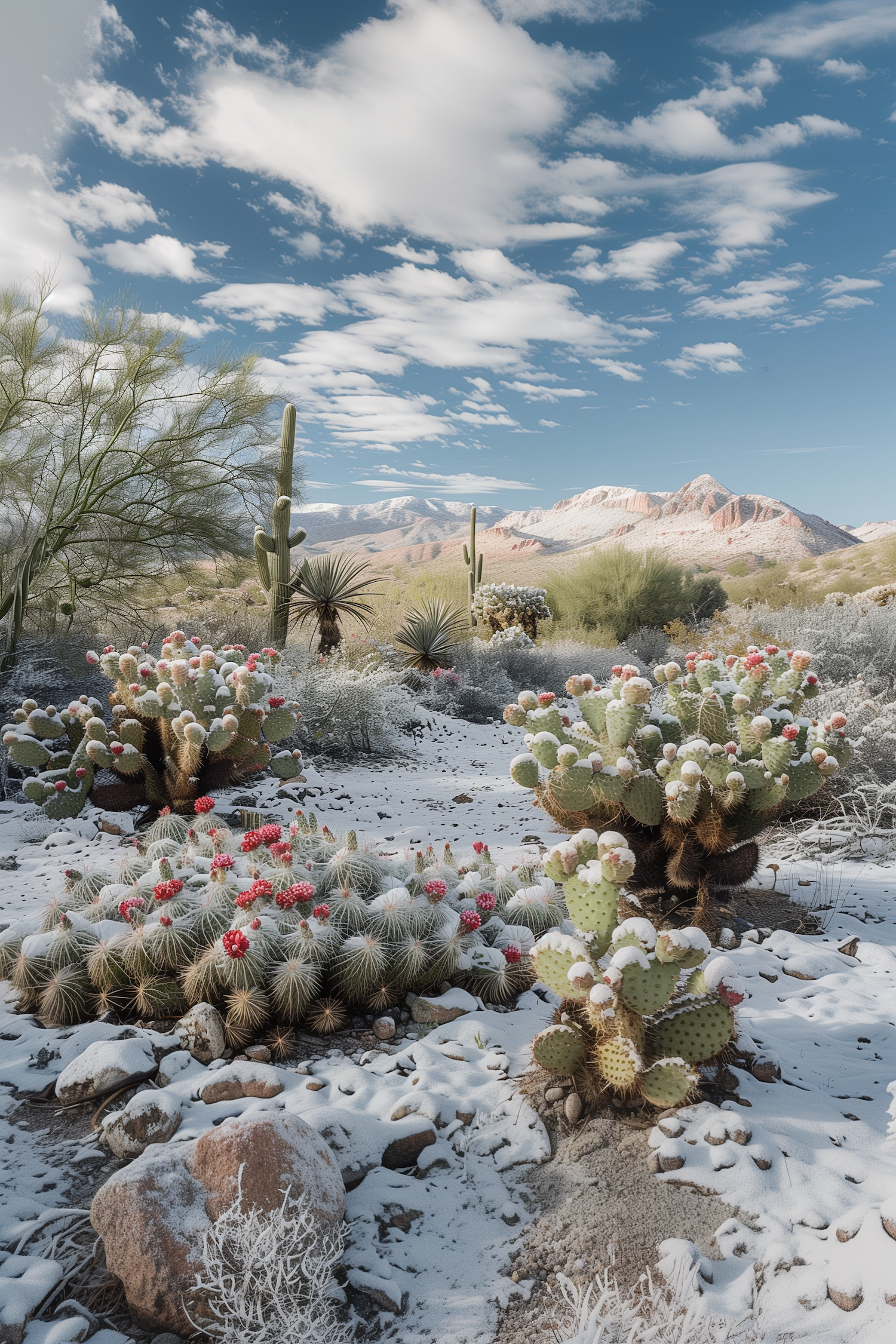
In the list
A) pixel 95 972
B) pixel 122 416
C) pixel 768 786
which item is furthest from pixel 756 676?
pixel 122 416

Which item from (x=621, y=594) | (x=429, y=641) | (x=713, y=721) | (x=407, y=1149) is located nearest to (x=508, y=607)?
(x=621, y=594)

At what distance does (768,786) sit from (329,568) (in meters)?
7.97

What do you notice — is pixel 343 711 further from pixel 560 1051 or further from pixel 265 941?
pixel 560 1051

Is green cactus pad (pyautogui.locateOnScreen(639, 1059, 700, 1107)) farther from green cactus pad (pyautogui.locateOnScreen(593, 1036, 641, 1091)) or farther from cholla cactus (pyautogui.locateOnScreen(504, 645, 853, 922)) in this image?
cholla cactus (pyautogui.locateOnScreen(504, 645, 853, 922))

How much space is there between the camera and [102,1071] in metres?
2.59

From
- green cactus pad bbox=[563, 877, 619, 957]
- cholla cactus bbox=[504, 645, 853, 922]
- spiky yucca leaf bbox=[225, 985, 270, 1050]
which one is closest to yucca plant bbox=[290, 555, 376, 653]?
cholla cactus bbox=[504, 645, 853, 922]

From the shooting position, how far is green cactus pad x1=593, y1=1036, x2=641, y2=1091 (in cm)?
240

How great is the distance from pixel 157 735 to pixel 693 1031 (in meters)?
4.43

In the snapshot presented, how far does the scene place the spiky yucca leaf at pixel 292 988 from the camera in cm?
300

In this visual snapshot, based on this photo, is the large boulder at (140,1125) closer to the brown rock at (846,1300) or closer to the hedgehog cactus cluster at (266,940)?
the hedgehog cactus cluster at (266,940)

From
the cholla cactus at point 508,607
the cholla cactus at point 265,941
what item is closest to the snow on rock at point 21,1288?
the cholla cactus at point 265,941

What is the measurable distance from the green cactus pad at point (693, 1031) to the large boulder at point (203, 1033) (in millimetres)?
1584

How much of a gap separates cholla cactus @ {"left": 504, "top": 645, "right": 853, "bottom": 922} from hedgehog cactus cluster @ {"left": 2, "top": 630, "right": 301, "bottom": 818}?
241cm

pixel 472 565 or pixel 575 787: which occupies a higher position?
pixel 472 565
